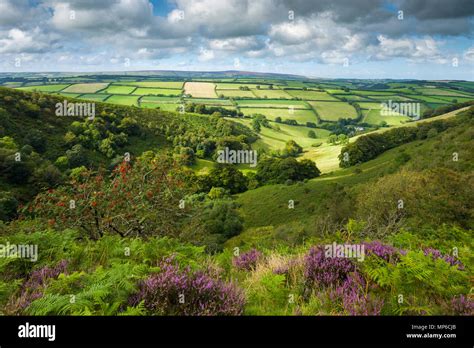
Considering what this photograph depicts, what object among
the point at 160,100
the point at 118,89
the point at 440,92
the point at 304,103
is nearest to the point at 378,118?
the point at 440,92

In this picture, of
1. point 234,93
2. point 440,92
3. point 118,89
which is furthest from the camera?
point 234,93

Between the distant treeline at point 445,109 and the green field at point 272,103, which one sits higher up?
the green field at point 272,103

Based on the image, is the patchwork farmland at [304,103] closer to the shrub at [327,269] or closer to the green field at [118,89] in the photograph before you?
the green field at [118,89]

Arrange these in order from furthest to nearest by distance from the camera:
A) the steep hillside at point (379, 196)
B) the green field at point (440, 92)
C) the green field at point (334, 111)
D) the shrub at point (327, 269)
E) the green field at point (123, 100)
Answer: the green field at point (334, 111) → the green field at point (123, 100) → the green field at point (440, 92) → the steep hillside at point (379, 196) → the shrub at point (327, 269)

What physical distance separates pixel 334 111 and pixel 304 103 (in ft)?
61.8

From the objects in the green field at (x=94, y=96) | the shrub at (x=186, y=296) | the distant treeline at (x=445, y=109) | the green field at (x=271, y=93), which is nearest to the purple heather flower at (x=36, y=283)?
the shrub at (x=186, y=296)

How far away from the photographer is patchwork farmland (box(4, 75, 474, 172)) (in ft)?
415

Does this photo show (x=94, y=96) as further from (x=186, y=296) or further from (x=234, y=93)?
(x=186, y=296)

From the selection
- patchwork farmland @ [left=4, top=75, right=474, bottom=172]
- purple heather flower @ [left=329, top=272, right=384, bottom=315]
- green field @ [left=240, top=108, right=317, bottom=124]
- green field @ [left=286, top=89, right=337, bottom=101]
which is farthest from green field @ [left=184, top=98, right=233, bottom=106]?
purple heather flower @ [left=329, top=272, right=384, bottom=315]

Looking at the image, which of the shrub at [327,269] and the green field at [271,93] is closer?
the shrub at [327,269]

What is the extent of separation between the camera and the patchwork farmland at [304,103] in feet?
415

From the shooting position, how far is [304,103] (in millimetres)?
157250
